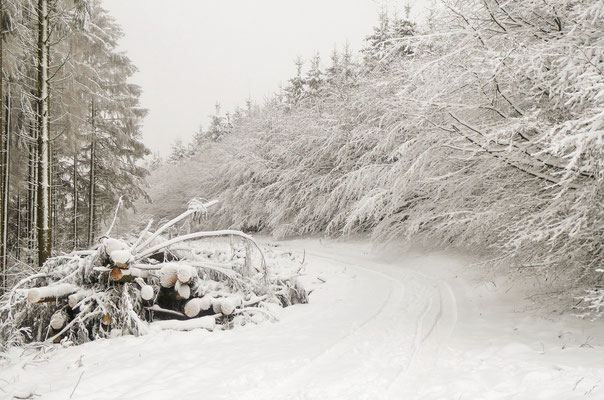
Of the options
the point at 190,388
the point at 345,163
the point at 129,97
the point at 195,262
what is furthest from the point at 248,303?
the point at 129,97

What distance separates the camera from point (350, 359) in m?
4.58

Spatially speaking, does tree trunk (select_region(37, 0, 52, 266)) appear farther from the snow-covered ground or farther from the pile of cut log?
the snow-covered ground

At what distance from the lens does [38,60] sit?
28.0 ft

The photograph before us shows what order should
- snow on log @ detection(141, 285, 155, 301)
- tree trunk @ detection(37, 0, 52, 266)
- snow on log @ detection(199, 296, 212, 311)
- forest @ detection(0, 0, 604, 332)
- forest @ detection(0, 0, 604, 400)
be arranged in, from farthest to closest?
1. tree trunk @ detection(37, 0, 52, 266)
2. snow on log @ detection(199, 296, 212, 311)
3. snow on log @ detection(141, 285, 155, 301)
4. forest @ detection(0, 0, 604, 332)
5. forest @ detection(0, 0, 604, 400)

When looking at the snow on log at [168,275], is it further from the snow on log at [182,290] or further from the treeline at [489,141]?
the treeline at [489,141]

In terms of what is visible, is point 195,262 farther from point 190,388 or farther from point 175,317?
point 190,388

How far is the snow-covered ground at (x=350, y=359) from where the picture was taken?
3678mm

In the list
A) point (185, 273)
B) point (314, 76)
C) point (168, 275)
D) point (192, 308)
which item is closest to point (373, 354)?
point (192, 308)

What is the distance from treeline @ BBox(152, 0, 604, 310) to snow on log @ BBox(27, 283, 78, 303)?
6.18 metres

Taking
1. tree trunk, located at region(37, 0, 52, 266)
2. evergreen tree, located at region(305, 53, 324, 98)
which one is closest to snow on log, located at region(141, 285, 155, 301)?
tree trunk, located at region(37, 0, 52, 266)

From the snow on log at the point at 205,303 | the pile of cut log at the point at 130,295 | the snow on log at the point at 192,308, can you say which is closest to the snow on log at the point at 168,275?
the pile of cut log at the point at 130,295

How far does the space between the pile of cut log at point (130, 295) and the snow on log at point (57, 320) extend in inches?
0.4

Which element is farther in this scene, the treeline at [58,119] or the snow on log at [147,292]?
the treeline at [58,119]

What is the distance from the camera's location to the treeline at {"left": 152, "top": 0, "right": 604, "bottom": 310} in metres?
4.64
